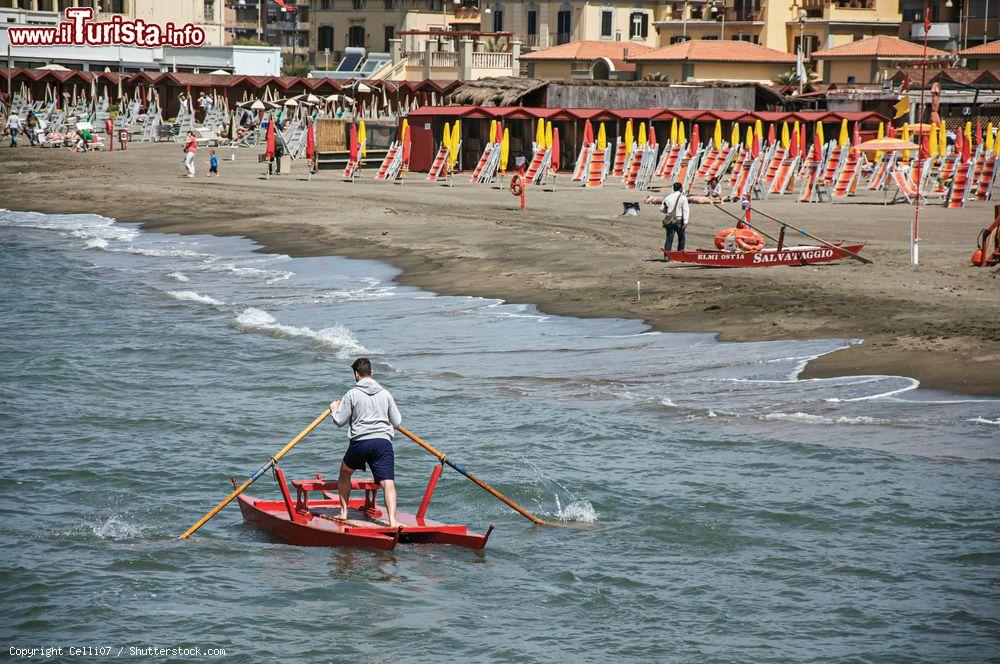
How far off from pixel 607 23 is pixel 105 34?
114 ft

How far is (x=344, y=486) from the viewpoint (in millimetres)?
11562

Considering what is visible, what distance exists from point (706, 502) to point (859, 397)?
393 centimetres

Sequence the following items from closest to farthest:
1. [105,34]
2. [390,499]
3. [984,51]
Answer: [390,499]
[984,51]
[105,34]

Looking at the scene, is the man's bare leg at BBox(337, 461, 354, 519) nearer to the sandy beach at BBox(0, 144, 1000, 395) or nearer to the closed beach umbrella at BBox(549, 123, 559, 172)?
the sandy beach at BBox(0, 144, 1000, 395)

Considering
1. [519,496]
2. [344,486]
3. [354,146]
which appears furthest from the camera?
[354,146]

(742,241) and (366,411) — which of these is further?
(742,241)

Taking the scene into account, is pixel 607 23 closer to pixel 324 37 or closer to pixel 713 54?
pixel 713 54

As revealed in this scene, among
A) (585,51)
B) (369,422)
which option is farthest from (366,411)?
(585,51)

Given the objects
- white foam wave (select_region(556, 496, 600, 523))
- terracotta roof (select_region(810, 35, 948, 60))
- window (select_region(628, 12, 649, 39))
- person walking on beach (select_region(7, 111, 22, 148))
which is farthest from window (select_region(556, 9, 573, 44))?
white foam wave (select_region(556, 496, 600, 523))

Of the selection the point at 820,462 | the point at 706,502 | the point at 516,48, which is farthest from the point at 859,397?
the point at 516,48

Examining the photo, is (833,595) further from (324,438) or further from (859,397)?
(324,438)

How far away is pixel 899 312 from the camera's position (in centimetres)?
1947

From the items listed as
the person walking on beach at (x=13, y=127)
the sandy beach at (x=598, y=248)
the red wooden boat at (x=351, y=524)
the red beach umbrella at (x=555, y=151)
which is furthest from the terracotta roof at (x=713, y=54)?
the red wooden boat at (x=351, y=524)

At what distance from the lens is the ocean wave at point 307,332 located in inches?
788
